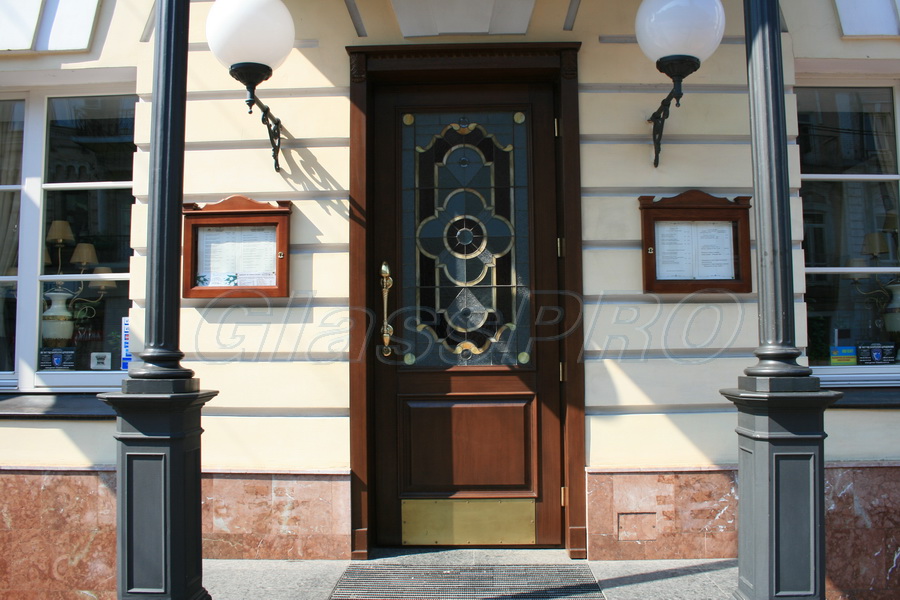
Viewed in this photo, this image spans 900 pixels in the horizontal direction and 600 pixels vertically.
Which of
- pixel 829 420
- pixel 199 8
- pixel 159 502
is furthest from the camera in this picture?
pixel 199 8

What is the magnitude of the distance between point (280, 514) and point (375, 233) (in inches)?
68.4

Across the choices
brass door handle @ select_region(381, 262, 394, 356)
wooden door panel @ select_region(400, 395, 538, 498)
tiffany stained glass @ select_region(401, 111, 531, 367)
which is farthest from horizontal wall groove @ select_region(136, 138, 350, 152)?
wooden door panel @ select_region(400, 395, 538, 498)

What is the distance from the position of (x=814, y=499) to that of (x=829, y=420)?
1282 millimetres

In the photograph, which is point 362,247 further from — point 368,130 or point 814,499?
point 814,499

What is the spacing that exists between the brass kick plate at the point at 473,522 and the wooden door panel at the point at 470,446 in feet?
0.20

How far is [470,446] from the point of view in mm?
3990

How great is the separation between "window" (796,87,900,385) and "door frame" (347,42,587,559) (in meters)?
1.57

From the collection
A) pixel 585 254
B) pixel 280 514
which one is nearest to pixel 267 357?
pixel 280 514

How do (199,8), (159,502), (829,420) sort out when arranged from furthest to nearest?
(199,8), (829,420), (159,502)

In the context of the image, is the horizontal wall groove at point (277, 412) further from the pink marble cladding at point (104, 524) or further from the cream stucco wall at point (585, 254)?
the pink marble cladding at point (104, 524)

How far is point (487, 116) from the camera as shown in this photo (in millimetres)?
4125

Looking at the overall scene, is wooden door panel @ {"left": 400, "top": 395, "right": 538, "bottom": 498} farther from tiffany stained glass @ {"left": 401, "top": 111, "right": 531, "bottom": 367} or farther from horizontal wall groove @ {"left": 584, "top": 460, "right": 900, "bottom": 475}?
horizontal wall groove @ {"left": 584, "top": 460, "right": 900, "bottom": 475}

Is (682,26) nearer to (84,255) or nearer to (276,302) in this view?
(276,302)

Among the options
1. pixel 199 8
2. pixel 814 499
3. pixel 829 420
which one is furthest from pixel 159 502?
pixel 829 420
